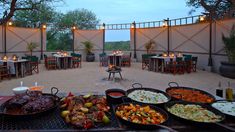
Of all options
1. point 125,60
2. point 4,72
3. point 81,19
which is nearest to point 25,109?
point 4,72

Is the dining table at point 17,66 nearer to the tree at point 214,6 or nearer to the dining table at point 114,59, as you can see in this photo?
the dining table at point 114,59

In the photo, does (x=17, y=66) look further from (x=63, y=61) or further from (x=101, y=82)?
(x=101, y=82)

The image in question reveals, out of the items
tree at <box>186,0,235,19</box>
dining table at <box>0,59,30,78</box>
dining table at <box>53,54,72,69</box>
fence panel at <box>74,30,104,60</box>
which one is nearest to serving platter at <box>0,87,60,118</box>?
dining table at <box>0,59,30,78</box>

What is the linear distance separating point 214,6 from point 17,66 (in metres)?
10.9

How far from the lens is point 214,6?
11.7m

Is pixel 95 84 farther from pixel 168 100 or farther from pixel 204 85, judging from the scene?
pixel 168 100

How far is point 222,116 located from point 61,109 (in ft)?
5.11

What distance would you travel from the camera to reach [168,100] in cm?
226

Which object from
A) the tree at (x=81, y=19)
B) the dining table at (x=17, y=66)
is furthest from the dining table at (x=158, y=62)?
the tree at (x=81, y=19)

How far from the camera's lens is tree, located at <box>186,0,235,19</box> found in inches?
427

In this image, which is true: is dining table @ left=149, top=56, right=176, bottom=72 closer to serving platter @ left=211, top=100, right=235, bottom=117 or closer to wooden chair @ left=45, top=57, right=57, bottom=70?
wooden chair @ left=45, top=57, right=57, bottom=70

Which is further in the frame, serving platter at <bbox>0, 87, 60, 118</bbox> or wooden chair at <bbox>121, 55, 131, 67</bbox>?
wooden chair at <bbox>121, 55, 131, 67</bbox>

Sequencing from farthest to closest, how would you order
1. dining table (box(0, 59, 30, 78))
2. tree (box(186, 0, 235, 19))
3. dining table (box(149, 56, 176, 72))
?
1. tree (box(186, 0, 235, 19))
2. dining table (box(149, 56, 176, 72))
3. dining table (box(0, 59, 30, 78))

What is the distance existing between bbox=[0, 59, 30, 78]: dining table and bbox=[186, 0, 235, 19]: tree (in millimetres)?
9667
